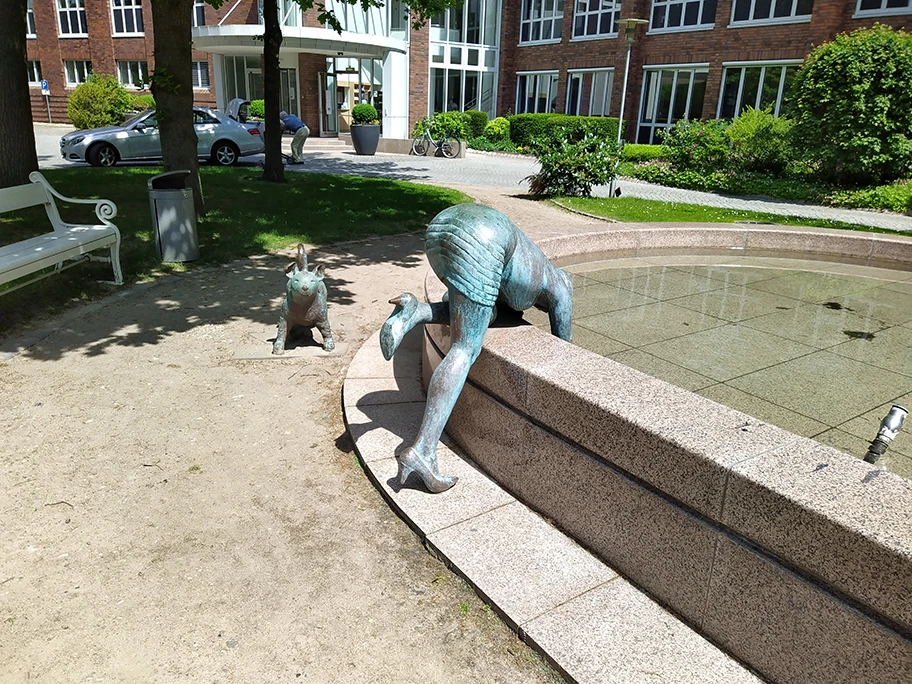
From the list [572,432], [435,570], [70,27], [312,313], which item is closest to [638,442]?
[572,432]

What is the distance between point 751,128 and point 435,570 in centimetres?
1933

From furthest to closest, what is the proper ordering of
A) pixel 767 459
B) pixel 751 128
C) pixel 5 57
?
pixel 751 128
pixel 5 57
pixel 767 459

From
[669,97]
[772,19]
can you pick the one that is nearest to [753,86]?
[772,19]

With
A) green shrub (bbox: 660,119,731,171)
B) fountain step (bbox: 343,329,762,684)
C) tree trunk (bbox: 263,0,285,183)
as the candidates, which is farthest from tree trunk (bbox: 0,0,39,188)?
green shrub (bbox: 660,119,731,171)

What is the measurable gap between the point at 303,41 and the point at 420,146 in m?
6.38

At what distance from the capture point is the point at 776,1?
23.2 m

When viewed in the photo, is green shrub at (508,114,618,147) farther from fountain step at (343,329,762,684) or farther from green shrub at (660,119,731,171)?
fountain step at (343,329,762,684)

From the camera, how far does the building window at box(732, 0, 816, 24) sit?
22516 mm

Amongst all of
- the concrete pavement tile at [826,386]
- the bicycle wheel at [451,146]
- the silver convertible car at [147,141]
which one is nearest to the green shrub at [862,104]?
the bicycle wheel at [451,146]

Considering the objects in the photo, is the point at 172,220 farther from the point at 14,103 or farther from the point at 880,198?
the point at 880,198

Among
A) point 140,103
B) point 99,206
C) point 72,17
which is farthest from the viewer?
point 72,17

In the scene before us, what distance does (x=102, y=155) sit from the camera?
1817cm

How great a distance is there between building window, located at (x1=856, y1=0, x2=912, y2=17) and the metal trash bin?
21270 mm

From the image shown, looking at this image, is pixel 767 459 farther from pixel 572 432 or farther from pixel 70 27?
pixel 70 27
